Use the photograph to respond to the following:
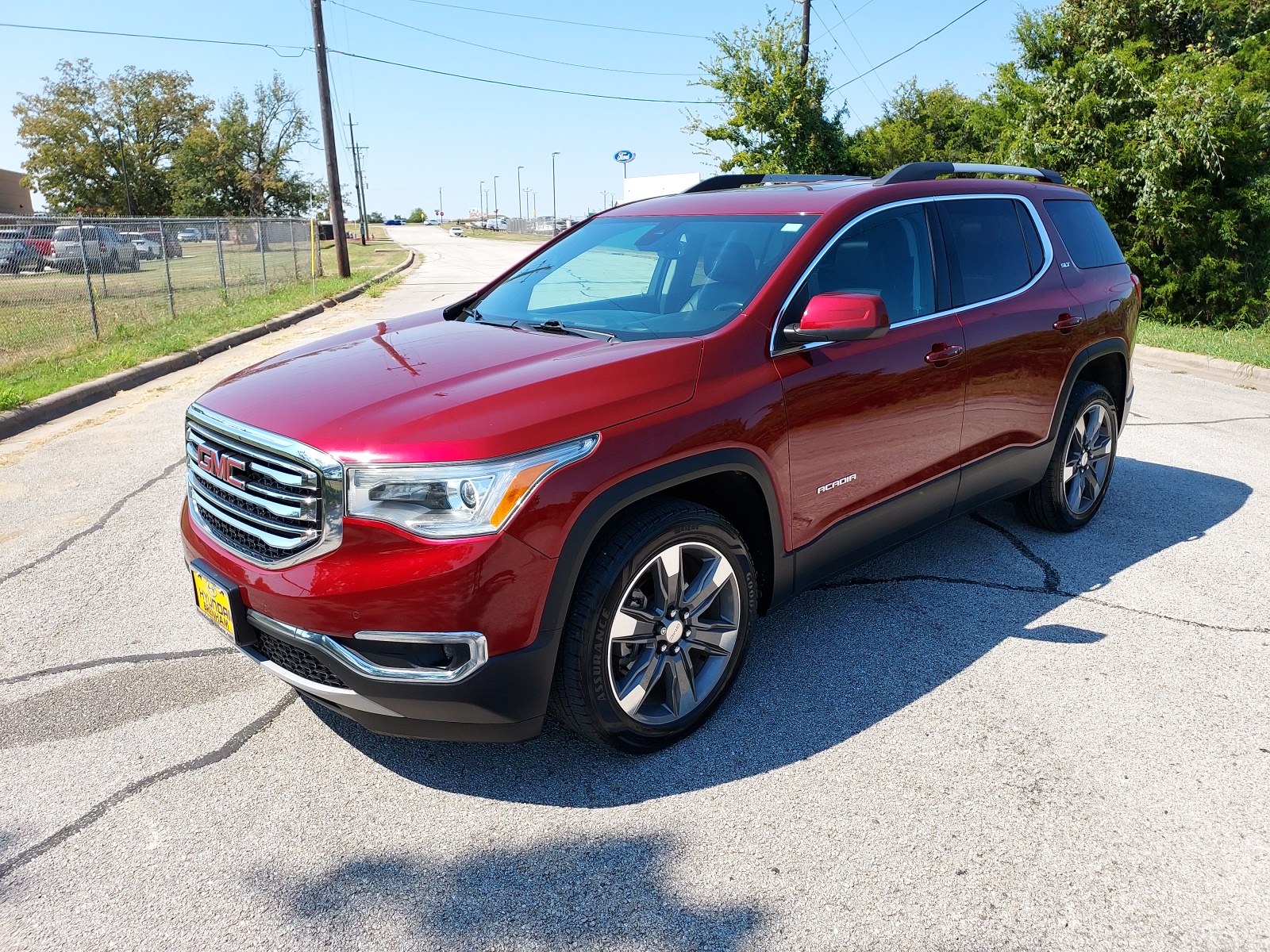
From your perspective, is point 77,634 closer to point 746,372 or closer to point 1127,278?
point 746,372

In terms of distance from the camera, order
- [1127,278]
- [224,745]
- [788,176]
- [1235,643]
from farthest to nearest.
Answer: [1127,278] → [788,176] → [1235,643] → [224,745]

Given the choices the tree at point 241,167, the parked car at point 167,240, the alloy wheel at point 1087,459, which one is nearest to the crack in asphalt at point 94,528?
the alloy wheel at point 1087,459

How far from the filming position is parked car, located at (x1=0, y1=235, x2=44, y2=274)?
12.3 m

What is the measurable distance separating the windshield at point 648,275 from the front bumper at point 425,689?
4.29ft

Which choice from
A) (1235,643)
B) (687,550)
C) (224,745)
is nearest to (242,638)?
(224,745)

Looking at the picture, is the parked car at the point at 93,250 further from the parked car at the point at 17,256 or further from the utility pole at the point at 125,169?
the utility pole at the point at 125,169

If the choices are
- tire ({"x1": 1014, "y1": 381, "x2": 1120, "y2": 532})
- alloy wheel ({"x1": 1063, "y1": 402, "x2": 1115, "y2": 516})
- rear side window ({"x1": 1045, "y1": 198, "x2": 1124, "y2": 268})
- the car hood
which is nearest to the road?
tire ({"x1": 1014, "y1": 381, "x2": 1120, "y2": 532})

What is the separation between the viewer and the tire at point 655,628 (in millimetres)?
2822

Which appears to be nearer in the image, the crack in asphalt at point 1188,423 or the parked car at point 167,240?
the crack in asphalt at point 1188,423

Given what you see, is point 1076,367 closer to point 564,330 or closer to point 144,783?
point 564,330

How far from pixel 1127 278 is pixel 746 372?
10.9 feet

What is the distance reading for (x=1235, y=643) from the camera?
3936 millimetres

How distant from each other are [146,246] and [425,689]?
53.6 feet

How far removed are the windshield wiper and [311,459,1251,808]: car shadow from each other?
1.42 meters
